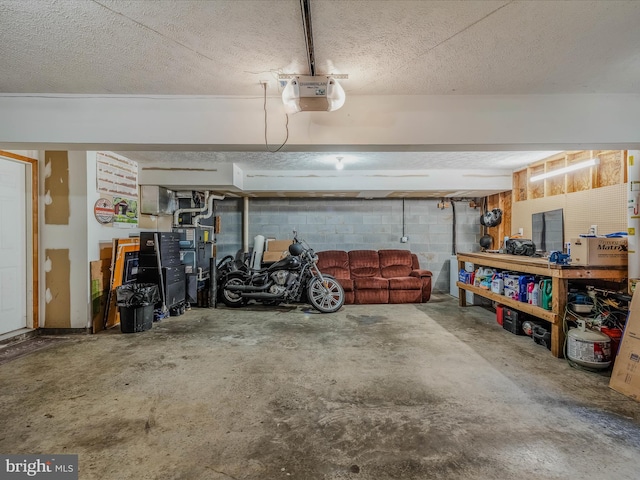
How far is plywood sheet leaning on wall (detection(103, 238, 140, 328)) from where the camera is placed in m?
3.95

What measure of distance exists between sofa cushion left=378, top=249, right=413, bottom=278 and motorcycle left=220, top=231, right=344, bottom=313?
4.55 feet

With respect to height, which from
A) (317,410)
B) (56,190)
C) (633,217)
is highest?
(56,190)

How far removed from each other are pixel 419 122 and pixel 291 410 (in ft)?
7.75

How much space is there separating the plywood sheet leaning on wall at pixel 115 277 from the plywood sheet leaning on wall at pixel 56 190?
623 mm

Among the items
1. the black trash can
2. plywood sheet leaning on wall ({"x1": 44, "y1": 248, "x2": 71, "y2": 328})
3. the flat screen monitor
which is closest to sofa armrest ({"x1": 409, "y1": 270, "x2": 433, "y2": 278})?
the flat screen monitor

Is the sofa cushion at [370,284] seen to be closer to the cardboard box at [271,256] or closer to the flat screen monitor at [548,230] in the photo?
the cardboard box at [271,256]

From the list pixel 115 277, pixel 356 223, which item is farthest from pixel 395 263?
pixel 115 277

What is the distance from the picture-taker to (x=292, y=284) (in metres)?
4.84

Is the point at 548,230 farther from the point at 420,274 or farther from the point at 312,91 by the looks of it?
the point at 312,91

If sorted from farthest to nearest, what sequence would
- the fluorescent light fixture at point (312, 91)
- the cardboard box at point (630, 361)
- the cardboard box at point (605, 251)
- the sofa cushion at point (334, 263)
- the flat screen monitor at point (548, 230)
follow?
1. the sofa cushion at point (334, 263)
2. the flat screen monitor at point (548, 230)
3. the cardboard box at point (605, 251)
4. the cardboard box at point (630, 361)
5. the fluorescent light fixture at point (312, 91)

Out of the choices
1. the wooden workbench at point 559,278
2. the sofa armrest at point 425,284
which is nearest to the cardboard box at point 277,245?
the sofa armrest at point 425,284

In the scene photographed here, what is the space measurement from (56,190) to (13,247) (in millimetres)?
796

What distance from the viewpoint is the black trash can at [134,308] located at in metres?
3.73

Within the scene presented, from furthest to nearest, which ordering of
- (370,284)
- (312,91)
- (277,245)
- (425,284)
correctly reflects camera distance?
(277,245) → (425,284) → (370,284) → (312,91)
